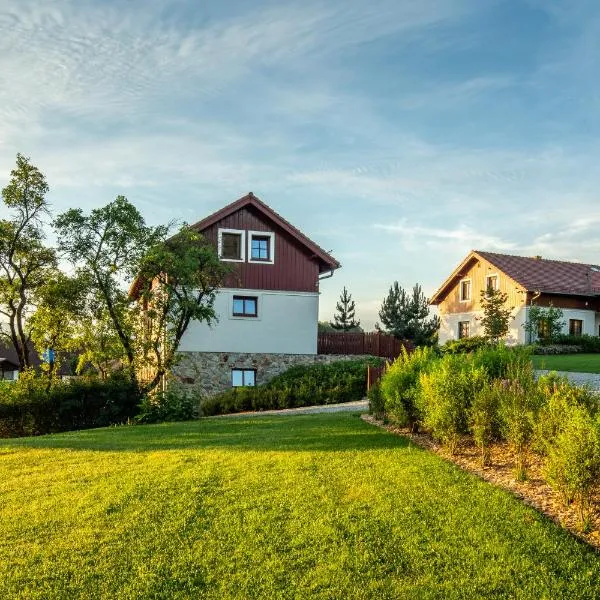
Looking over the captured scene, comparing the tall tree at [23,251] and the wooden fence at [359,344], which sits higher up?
the tall tree at [23,251]

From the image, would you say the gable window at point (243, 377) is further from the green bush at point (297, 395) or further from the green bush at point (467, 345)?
the green bush at point (467, 345)

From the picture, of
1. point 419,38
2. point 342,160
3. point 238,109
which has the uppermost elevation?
point 419,38

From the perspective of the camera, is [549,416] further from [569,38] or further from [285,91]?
[285,91]

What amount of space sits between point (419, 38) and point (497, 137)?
3.39 m

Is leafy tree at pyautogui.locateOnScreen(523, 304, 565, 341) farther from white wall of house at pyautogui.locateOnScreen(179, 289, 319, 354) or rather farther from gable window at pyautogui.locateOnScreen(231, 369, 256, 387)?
gable window at pyautogui.locateOnScreen(231, 369, 256, 387)

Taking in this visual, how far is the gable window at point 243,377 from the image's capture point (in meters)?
23.2

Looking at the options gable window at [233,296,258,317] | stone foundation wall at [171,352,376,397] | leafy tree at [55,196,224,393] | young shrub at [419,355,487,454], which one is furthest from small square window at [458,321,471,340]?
young shrub at [419,355,487,454]

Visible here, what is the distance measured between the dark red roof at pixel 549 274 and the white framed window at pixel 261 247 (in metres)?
16.3

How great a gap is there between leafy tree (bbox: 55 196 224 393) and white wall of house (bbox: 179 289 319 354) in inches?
105

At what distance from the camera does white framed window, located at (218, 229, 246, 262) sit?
930 inches

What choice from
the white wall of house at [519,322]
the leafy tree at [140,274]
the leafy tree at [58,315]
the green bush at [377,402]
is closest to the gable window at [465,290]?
the white wall of house at [519,322]

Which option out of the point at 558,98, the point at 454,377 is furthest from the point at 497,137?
the point at 454,377

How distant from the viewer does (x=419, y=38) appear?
12.0m

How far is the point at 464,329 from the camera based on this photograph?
125 ft
